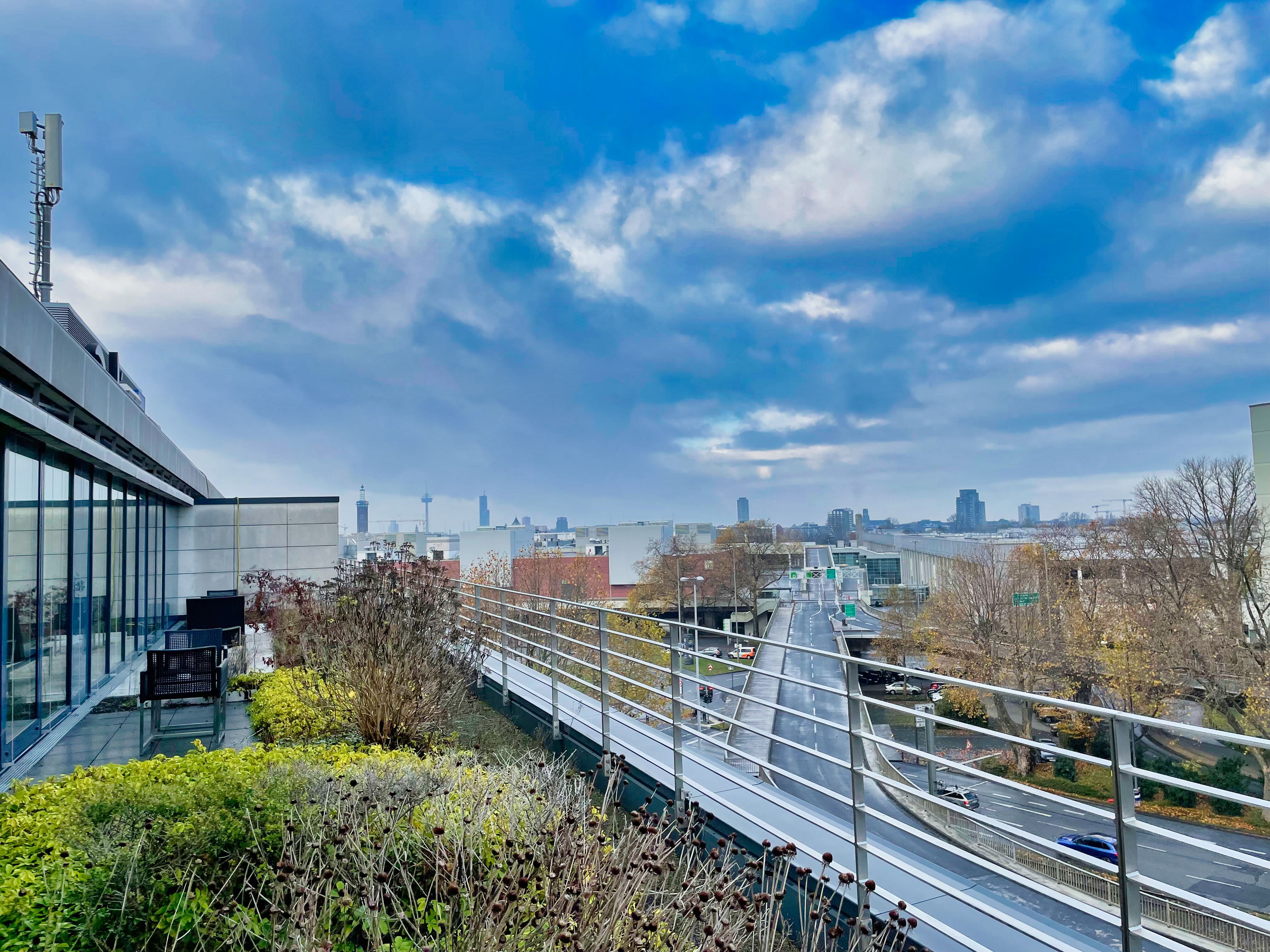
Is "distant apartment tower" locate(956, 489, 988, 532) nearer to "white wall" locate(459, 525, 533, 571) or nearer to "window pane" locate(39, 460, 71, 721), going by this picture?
"white wall" locate(459, 525, 533, 571)

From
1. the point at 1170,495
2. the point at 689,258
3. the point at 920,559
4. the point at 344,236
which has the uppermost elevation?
the point at 689,258

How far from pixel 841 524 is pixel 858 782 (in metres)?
124

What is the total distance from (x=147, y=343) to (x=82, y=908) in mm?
23995

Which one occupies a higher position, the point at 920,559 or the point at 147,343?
the point at 147,343

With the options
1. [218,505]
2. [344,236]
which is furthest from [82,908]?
[344,236]

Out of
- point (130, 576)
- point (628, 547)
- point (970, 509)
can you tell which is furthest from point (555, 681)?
point (970, 509)

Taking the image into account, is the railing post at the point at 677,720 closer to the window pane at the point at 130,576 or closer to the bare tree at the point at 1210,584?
the window pane at the point at 130,576

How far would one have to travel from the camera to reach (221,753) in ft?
14.5

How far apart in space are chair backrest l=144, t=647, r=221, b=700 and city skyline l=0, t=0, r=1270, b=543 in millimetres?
10978

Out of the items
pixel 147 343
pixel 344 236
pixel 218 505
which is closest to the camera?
pixel 218 505

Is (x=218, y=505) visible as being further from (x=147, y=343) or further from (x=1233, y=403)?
(x=1233, y=403)

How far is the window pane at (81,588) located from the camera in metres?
7.56

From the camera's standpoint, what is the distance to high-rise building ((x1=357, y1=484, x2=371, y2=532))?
475ft

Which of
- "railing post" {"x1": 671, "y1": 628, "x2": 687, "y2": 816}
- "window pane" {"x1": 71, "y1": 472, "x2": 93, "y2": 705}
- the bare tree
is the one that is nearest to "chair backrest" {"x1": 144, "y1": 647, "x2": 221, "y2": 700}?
"window pane" {"x1": 71, "y1": 472, "x2": 93, "y2": 705}
